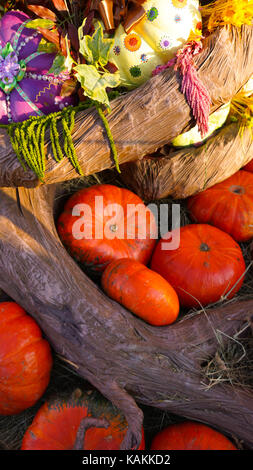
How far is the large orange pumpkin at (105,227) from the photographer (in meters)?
1.90

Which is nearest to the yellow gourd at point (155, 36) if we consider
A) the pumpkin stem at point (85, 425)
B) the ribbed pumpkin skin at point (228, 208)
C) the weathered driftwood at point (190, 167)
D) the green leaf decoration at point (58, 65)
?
the green leaf decoration at point (58, 65)

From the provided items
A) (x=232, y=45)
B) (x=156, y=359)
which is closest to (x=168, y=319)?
(x=156, y=359)

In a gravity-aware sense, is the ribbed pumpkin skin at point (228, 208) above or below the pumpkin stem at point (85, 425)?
below

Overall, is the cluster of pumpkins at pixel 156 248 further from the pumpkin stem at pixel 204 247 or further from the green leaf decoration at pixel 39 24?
the green leaf decoration at pixel 39 24

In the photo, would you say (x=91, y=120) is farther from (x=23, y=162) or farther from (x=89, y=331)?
(x=89, y=331)

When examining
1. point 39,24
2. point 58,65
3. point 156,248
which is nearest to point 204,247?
point 156,248

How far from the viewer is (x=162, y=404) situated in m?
1.55

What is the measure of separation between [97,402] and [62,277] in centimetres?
52

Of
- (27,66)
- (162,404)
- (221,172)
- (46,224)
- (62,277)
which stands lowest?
(162,404)

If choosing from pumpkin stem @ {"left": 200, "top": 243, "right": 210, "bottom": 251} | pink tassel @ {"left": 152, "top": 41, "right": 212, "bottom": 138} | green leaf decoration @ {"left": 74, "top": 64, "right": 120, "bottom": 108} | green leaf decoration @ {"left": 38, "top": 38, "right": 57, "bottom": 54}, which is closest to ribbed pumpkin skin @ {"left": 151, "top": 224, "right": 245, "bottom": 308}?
pumpkin stem @ {"left": 200, "top": 243, "right": 210, "bottom": 251}

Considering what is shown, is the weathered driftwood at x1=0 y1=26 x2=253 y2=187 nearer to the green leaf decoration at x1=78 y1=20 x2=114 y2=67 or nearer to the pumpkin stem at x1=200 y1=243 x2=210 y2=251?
the green leaf decoration at x1=78 y1=20 x2=114 y2=67

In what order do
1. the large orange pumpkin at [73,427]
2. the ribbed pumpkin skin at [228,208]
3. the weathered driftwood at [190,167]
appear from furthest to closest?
the ribbed pumpkin skin at [228,208] < the weathered driftwood at [190,167] < the large orange pumpkin at [73,427]

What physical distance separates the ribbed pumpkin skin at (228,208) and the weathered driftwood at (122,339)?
0.57 meters
